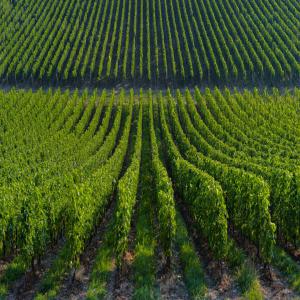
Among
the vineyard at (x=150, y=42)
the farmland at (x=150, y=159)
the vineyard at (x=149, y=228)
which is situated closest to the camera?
the vineyard at (x=149, y=228)

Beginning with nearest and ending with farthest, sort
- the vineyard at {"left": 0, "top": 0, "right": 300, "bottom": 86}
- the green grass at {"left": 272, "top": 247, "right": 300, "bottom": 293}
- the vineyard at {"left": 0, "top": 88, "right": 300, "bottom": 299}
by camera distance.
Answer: the green grass at {"left": 272, "top": 247, "right": 300, "bottom": 293}, the vineyard at {"left": 0, "top": 88, "right": 300, "bottom": 299}, the vineyard at {"left": 0, "top": 0, "right": 300, "bottom": 86}

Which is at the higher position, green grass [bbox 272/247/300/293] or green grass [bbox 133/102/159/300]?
green grass [bbox 272/247/300/293]

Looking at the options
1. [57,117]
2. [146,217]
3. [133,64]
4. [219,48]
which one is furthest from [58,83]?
[146,217]

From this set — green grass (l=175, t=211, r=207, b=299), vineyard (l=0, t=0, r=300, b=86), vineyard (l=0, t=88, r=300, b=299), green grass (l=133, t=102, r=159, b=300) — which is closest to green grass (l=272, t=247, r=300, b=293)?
vineyard (l=0, t=88, r=300, b=299)

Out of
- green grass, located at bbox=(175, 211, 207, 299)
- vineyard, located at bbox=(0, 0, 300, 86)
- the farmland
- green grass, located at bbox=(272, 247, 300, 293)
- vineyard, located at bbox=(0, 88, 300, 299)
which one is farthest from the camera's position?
vineyard, located at bbox=(0, 0, 300, 86)

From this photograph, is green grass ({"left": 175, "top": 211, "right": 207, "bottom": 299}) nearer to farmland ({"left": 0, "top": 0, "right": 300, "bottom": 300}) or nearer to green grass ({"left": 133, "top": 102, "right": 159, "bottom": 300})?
farmland ({"left": 0, "top": 0, "right": 300, "bottom": 300})

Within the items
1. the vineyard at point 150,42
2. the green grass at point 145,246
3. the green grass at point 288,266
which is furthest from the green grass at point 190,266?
the vineyard at point 150,42

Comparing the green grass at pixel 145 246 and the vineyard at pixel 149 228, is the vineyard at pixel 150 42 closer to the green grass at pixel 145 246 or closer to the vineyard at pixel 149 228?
the vineyard at pixel 149 228
